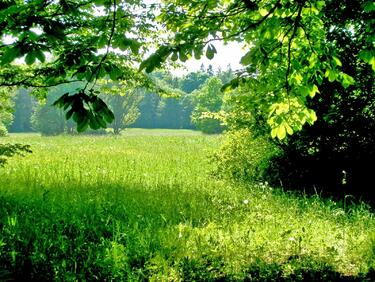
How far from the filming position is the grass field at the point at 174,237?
14.3 ft

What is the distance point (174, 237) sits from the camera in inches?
209

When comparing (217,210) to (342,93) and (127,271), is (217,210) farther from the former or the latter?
(342,93)

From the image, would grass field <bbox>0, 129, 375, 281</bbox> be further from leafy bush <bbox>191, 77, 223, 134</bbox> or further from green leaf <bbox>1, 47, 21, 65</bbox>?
leafy bush <bbox>191, 77, 223, 134</bbox>

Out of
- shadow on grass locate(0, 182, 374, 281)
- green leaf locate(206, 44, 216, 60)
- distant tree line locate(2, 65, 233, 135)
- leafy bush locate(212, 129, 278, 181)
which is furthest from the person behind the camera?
distant tree line locate(2, 65, 233, 135)

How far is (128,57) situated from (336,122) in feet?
18.6

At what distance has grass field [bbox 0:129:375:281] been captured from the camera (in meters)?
4.37

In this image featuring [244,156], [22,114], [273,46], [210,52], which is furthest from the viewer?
[22,114]

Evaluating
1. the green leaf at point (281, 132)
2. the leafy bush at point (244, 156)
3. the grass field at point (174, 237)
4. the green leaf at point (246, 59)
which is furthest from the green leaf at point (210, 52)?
the leafy bush at point (244, 156)

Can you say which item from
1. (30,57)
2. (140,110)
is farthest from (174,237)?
(140,110)

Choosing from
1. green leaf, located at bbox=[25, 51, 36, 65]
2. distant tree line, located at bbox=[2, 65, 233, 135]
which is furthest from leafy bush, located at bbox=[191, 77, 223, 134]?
green leaf, located at bbox=[25, 51, 36, 65]

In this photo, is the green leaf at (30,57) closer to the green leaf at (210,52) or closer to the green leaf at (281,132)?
the green leaf at (210,52)

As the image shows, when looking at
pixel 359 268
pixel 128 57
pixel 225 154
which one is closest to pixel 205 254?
pixel 359 268

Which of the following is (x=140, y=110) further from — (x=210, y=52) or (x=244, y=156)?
(x=210, y=52)

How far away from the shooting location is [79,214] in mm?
6520
